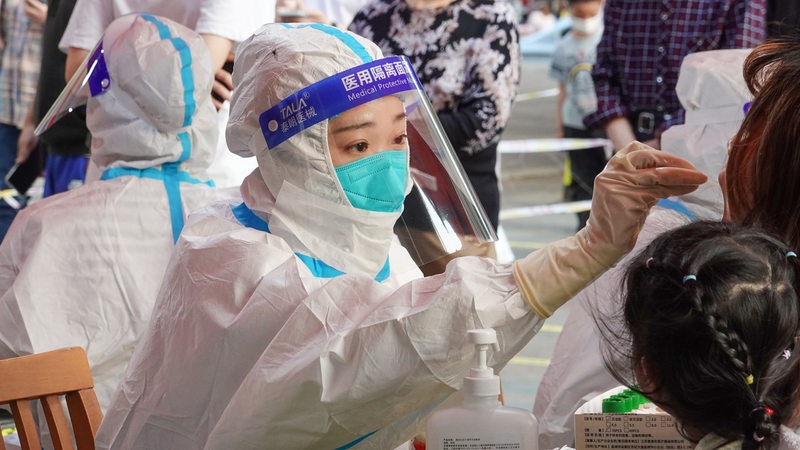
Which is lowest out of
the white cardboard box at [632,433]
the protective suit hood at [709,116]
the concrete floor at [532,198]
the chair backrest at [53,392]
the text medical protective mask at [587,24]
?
the concrete floor at [532,198]

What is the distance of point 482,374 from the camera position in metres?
1.46

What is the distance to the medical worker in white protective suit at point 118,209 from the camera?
2877 mm

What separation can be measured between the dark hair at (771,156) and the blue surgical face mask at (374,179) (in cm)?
55

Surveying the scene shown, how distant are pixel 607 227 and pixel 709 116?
→ 1372 millimetres

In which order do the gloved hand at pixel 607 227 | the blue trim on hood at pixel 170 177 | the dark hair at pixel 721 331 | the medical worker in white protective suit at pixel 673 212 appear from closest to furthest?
the dark hair at pixel 721 331
the gloved hand at pixel 607 227
the medical worker in white protective suit at pixel 673 212
the blue trim on hood at pixel 170 177

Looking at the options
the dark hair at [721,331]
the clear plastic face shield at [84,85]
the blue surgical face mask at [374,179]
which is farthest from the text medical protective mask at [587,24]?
the dark hair at [721,331]

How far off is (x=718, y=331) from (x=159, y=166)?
2127mm

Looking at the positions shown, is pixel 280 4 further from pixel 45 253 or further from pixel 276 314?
pixel 276 314

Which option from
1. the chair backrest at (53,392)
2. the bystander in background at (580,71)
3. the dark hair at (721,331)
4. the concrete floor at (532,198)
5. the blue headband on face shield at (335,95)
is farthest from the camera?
the bystander in background at (580,71)

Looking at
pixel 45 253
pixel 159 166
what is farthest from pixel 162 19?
pixel 45 253

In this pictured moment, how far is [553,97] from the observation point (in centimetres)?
1584

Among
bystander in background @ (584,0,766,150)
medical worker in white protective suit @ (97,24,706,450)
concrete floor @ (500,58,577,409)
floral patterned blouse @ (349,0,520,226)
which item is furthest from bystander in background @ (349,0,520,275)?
medical worker in white protective suit @ (97,24,706,450)

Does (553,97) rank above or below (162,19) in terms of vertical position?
below

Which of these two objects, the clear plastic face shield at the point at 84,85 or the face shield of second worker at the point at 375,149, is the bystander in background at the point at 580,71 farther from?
the face shield of second worker at the point at 375,149
